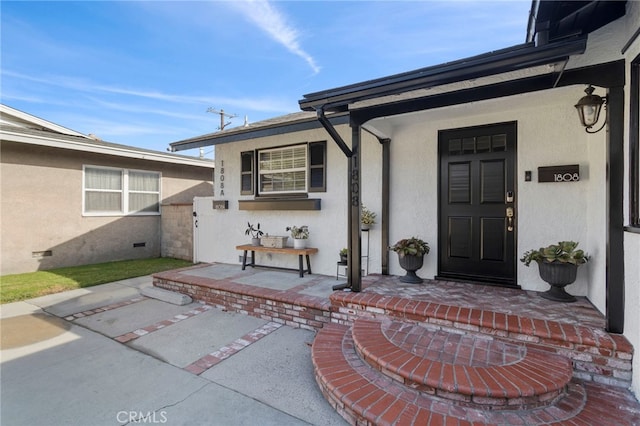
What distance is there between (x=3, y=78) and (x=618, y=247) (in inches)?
548

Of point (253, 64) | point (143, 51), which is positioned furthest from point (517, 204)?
point (143, 51)

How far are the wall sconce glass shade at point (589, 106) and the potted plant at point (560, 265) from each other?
4.76 ft

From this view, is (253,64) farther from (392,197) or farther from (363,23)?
(392,197)

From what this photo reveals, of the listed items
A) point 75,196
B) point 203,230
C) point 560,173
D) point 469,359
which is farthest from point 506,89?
point 75,196

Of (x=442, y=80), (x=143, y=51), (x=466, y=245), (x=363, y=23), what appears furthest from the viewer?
(x=143, y=51)

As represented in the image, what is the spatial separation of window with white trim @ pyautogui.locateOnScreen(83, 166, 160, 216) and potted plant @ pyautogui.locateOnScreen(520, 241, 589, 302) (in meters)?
10.7

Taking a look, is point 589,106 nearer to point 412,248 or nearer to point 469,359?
point 412,248

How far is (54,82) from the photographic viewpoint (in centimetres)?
1043

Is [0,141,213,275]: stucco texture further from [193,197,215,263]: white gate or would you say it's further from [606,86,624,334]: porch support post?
[606,86,624,334]: porch support post

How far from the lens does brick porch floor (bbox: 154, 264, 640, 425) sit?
204 centimetres

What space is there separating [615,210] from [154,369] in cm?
469

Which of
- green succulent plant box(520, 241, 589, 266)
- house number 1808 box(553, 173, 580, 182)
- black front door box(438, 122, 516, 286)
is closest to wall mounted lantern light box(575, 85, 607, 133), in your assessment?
house number 1808 box(553, 173, 580, 182)

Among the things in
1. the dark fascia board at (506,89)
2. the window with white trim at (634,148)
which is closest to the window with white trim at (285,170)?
the dark fascia board at (506,89)

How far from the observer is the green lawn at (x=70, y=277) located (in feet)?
18.9
